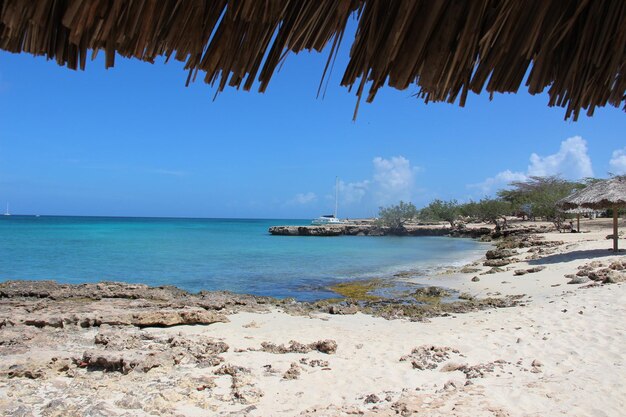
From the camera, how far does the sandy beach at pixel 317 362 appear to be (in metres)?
3.86

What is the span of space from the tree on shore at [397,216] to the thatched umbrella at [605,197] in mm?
34655

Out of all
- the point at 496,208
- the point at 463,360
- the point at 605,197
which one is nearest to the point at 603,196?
the point at 605,197

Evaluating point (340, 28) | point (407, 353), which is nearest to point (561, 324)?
point (407, 353)

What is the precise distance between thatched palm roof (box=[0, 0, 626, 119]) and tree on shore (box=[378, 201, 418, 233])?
49.2 metres

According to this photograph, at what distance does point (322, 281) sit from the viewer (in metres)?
15.2

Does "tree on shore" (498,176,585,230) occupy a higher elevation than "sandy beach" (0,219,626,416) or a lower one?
higher

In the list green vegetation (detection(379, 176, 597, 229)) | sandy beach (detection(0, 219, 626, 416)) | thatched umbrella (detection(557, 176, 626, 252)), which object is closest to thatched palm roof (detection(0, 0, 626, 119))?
sandy beach (detection(0, 219, 626, 416))

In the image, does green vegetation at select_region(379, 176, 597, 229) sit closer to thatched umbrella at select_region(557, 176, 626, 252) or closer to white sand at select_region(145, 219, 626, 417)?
thatched umbrella at select_region(557, 176, 626, 252)

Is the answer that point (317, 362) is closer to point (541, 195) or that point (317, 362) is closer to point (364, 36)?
point (364, 36)

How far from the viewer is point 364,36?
1613 millimetres

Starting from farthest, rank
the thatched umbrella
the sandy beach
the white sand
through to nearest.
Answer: the thatched umbrella → the sandy beach → the white sand

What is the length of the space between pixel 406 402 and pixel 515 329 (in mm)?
3228

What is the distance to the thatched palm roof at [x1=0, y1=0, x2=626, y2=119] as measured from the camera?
4.69 ft

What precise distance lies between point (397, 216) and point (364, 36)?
165ft
